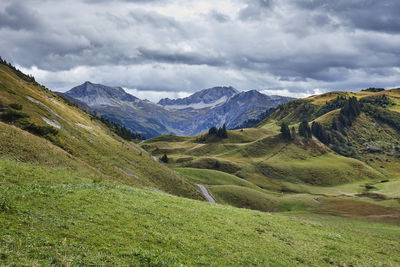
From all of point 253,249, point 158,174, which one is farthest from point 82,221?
point 158,174

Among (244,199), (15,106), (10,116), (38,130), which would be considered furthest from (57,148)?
(244,199)

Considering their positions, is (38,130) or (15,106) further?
(15,106)

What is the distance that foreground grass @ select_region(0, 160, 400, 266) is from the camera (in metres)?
12.8

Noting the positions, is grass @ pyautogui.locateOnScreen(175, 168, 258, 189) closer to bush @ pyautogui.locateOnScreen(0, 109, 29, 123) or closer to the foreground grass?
bush @ pyautogui.locateOnScreen(0, 109, 29, 123)

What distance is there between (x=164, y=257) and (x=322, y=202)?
93807mm

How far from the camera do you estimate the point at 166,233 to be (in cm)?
1817

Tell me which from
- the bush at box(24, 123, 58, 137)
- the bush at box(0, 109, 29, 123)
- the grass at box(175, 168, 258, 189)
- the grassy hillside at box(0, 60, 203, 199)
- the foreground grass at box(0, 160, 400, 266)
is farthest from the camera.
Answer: the grass at box(175, 168, 258, 189)

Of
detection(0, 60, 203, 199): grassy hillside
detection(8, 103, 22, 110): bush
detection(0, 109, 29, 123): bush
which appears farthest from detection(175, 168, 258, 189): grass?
detection(0, 109, 29, 123): bush

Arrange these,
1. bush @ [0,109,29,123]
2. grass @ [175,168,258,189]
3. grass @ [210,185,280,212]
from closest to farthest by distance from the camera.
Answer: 1. bush @ [0,109,29,123]
2. grass @ [210,185,280,212]
3. grass @ [175,168,258,189]

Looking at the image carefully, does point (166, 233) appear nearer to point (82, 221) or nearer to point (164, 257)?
→ point (164, 257)

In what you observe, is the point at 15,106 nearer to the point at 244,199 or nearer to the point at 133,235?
the point at 133,235

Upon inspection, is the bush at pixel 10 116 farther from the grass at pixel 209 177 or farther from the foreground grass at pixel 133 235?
the grass at pixel 209 177

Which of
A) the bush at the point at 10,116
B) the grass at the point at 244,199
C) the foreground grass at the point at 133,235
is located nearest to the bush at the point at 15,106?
the bush at the point at 10,116

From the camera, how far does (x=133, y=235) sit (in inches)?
639
